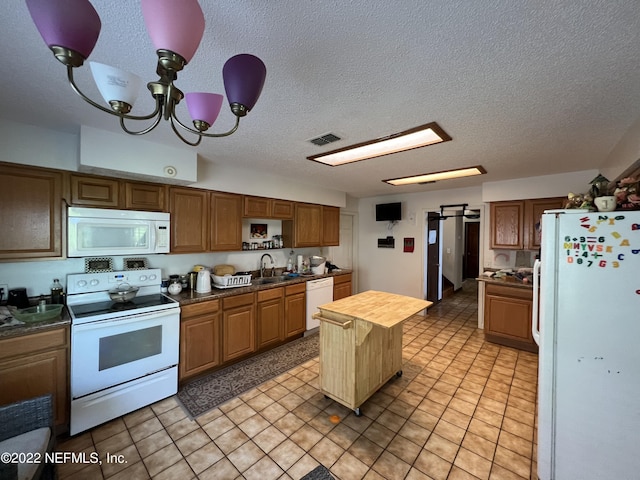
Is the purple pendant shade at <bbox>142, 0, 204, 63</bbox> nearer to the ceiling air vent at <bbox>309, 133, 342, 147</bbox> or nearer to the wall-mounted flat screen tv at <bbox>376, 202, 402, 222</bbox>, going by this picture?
the ceiling air vent at <bbox>309, 133, 342, 147</bbox>

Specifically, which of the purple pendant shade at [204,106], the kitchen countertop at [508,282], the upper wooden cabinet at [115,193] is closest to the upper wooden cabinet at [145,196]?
the upper wooden cabinet at [115,193]

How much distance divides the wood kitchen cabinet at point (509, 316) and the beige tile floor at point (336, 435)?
0.71 m

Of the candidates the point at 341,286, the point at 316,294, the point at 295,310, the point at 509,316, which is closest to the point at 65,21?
the point at 295,310

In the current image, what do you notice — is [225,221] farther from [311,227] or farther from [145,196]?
[311,227]

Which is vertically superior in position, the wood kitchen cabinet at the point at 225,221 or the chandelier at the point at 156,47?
the chandelier at the point at 156,47

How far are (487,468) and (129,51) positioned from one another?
3227 millimetres

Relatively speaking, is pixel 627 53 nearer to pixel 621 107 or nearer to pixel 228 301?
pixel 621 107

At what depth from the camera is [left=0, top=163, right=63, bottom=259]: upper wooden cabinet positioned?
77.4 inches

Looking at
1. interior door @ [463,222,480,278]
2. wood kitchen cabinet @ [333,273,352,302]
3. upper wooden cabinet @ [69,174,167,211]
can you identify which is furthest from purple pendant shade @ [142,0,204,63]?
interior door @ [463,222,480,278]

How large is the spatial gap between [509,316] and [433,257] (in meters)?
2.04

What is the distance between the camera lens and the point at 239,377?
274 centimetres

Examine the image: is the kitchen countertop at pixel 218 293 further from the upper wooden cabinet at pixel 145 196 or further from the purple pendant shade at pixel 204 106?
the purple pendant shade at pixel 204 106

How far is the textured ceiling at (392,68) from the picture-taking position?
1001 millimetres

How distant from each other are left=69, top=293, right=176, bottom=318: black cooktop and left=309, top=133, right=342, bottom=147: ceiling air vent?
206 centimetres
